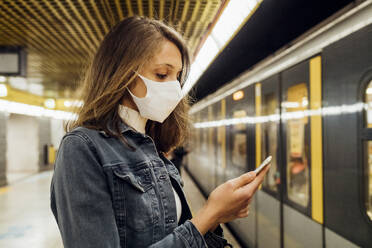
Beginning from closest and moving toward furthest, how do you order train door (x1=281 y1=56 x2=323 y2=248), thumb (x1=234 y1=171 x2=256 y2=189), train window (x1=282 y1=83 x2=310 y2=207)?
thumb (x1=234 y1=171 x2=256 y2=189)
train door (x1=281 y1=56 x2=323 y2=248)
train window (x1=282 y1=83 x2=310 y2=207)

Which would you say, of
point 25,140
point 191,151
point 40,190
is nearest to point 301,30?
point 191,151

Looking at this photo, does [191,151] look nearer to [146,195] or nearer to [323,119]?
[323,119]

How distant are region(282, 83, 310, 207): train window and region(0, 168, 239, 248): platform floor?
4.20ft

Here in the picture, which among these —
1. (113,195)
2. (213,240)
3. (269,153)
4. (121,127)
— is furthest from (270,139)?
(113,195)

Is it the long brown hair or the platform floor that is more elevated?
the long brown hair

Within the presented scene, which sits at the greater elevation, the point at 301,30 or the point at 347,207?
the point at 301,30

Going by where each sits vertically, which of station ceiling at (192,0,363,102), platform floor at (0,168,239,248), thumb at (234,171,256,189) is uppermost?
station ceiling at (192,0,363,102)

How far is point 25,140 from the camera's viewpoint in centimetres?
1309

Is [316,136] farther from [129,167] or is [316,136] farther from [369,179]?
[129,167]

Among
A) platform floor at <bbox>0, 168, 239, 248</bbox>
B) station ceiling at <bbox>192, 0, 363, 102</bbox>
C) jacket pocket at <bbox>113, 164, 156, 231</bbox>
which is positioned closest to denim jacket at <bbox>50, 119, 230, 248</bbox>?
jacket pocket at <bbox>113, 164, 156, 231</bbox>

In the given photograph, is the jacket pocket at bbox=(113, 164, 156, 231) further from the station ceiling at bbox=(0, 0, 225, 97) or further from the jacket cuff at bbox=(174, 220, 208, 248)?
the station ceiling at bbox=(0, 0, 225, 97)

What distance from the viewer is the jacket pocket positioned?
83cm

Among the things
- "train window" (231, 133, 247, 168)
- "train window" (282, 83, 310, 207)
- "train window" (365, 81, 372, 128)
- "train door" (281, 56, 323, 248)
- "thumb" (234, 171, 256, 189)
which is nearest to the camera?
"thumb" (234, 171, 256, 189)

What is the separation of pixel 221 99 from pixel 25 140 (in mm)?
10808
